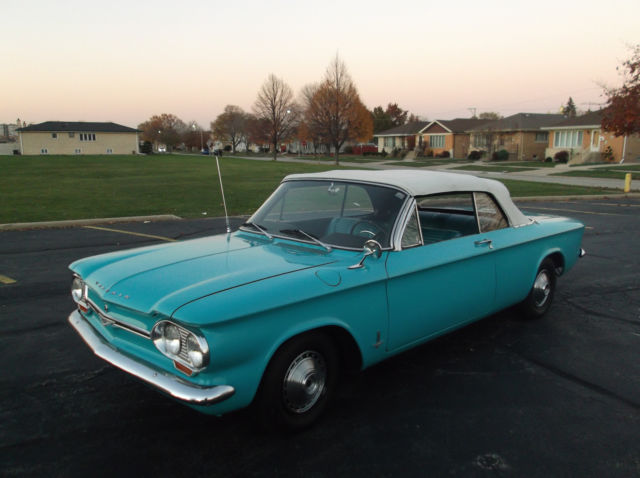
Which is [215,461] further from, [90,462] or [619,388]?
[619,388]

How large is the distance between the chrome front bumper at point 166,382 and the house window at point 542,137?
183 feet

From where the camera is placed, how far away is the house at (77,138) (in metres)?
74.7

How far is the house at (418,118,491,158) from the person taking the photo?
194 ft

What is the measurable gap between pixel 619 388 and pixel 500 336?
1.17 m

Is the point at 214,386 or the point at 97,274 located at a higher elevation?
the point at 97,274

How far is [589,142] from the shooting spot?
4422 centimetres

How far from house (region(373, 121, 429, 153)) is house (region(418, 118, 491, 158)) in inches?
82.3

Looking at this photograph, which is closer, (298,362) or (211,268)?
(298,362)

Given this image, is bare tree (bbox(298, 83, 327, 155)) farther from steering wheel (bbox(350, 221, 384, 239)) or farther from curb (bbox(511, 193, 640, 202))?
steering wheel (bbox(350, 221, 384, 239))

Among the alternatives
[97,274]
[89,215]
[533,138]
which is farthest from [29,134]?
[97,274]

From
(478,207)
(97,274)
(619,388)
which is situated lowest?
(619,388)

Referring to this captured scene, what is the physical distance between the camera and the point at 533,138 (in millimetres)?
51812

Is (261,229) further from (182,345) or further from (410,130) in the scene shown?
(410,130)

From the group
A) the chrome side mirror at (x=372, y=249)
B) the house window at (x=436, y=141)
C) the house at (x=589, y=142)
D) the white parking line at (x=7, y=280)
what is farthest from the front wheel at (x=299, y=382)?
the house window at (x=436, y=141)
